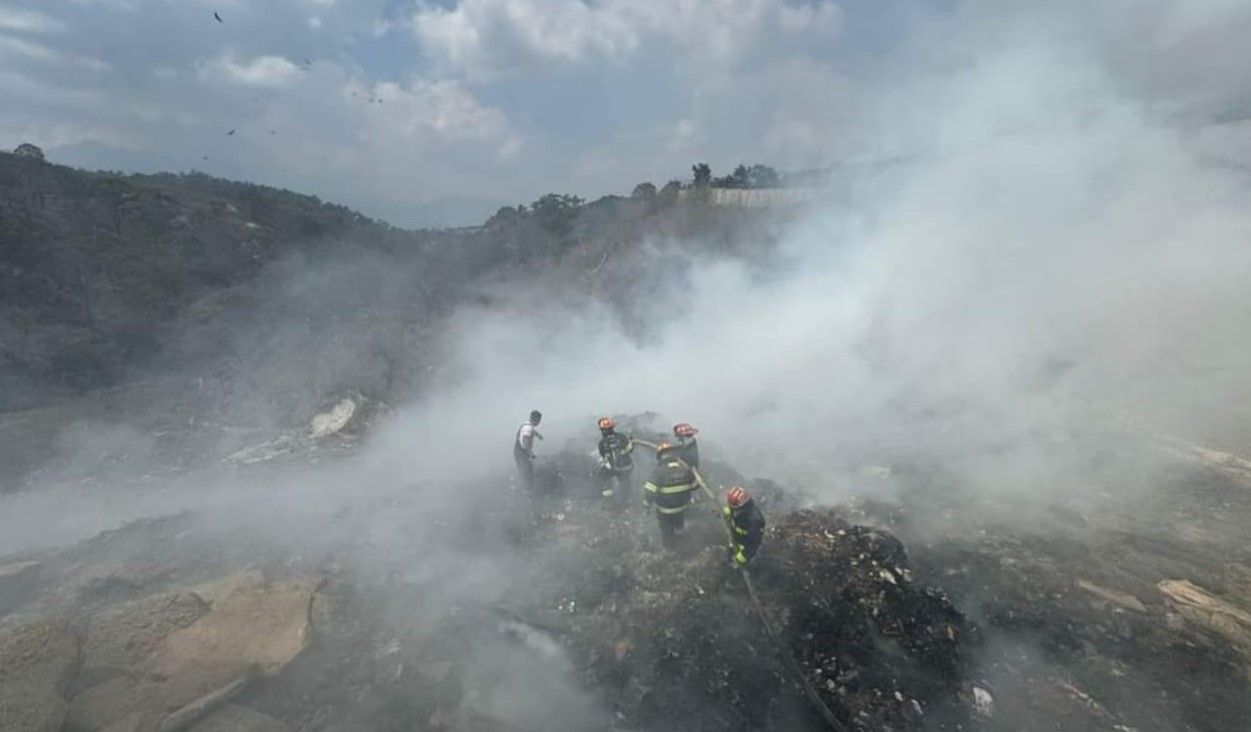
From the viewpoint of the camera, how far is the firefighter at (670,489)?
7.21m

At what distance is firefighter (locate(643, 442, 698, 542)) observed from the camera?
7.21 metres

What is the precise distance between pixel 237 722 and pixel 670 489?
14.3 feet

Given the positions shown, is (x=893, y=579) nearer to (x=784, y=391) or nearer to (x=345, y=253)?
→ (x=784, y=391)

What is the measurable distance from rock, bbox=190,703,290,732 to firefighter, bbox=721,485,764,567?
13.8 feet

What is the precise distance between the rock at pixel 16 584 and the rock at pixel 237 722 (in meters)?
3.94

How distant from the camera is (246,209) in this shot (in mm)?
34562

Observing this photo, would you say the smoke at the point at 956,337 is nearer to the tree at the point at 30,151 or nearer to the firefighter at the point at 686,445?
the firefighter at the point at 686,445

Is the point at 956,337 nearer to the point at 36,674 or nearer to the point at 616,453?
the point at 616,453

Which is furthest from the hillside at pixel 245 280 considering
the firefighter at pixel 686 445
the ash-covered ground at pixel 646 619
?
the firefighter at pixel 686 445

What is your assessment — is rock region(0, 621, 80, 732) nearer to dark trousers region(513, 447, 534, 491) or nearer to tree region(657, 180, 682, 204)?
dark trousers region(513, 447, 534, 491)

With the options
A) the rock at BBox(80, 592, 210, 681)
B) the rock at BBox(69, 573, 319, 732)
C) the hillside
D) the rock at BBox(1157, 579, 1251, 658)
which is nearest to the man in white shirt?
the rock at BBox(69, 573, 319, 732)

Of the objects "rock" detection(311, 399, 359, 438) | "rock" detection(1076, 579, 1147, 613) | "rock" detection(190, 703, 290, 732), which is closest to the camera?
"rock" detection(190, 703, 290, 732)

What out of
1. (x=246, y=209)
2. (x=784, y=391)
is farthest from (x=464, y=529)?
(x=246, y=209)

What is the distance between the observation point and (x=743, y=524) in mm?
6516
